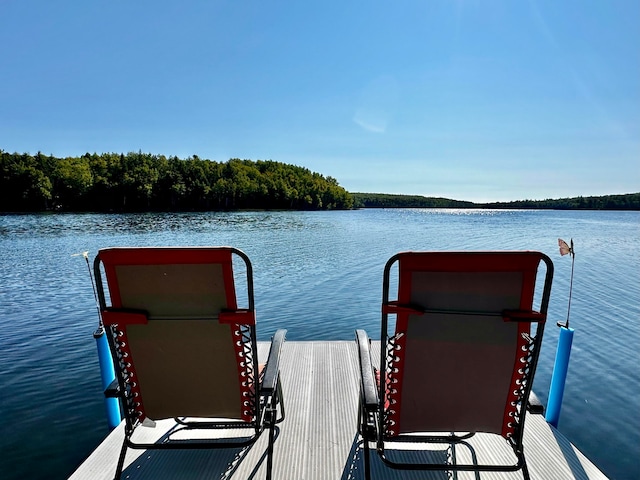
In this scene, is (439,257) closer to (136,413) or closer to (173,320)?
(173,320)

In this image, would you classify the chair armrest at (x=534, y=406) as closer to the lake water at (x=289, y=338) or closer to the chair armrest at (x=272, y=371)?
the chair armrest at (x=272, y=371)

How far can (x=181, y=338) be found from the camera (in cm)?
192

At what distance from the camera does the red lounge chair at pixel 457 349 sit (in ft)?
5.53

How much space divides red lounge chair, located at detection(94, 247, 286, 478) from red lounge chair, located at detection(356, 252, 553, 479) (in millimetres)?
675

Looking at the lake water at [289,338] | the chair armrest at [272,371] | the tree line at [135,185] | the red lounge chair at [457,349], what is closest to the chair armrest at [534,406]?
the red lounge chair at [457,349]

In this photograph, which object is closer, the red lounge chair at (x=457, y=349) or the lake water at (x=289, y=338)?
the red lounge chair at (x=457, y=349)

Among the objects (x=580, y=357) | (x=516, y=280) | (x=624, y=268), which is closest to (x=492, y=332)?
(x=516, y=280)

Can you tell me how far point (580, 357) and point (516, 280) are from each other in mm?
5015

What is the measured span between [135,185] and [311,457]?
225ft

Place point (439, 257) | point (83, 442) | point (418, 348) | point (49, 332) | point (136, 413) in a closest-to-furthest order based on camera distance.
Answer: point (439, 257) → point (418, 348) → point (136, 413) → point (83, 442) → point (49, 332)

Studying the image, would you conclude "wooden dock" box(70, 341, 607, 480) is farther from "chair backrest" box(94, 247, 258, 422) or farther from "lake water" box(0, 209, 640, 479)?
"lake water" box(0, 209, 640, 479)

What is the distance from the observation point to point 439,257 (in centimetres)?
168

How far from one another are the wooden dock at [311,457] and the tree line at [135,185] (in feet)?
212

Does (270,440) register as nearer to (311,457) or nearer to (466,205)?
(311,457)
